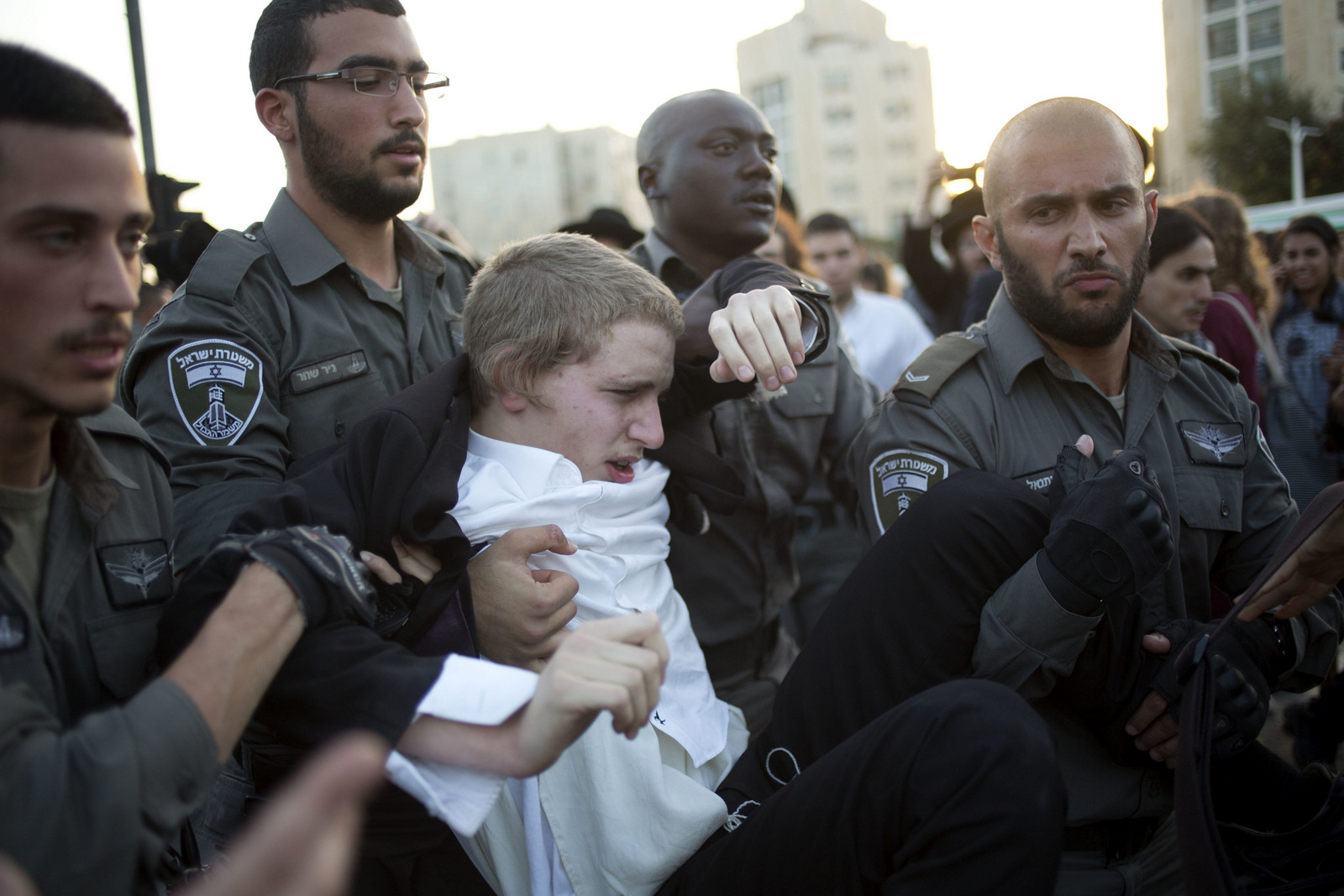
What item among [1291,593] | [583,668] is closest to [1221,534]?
[1291,593]

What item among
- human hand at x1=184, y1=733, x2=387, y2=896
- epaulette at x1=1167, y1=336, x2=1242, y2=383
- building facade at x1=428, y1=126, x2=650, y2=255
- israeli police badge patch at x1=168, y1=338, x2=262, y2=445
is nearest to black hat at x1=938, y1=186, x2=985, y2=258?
epaulette at x1=1167, y1=336, x2=1242, y2=383

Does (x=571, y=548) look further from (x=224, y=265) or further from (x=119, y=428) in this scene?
(x=224, y=265)

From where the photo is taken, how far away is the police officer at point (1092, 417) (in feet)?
6.72

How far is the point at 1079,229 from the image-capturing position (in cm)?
238

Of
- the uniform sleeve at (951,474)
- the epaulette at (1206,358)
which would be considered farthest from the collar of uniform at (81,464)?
the epaulette at (1206,358)

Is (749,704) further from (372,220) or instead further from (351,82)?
(351,82)

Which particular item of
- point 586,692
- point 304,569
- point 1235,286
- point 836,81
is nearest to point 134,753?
point 304,569

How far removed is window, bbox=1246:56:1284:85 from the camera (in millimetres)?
11777

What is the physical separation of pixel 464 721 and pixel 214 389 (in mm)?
1059

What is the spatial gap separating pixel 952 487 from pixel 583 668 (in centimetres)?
90

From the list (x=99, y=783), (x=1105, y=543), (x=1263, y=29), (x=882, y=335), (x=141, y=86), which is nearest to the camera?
(x=99, y=783)

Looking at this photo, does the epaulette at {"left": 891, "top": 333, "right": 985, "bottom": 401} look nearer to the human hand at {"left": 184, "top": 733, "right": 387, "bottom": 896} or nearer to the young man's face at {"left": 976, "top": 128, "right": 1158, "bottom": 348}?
the young man's face at {"left": 976, "top": 128, "right": 1158, "bottom": 348}

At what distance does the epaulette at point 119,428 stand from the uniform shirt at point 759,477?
124 cm

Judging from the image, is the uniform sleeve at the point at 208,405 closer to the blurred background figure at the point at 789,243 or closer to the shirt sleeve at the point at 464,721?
the shirt sleeve at the point at 464,721
